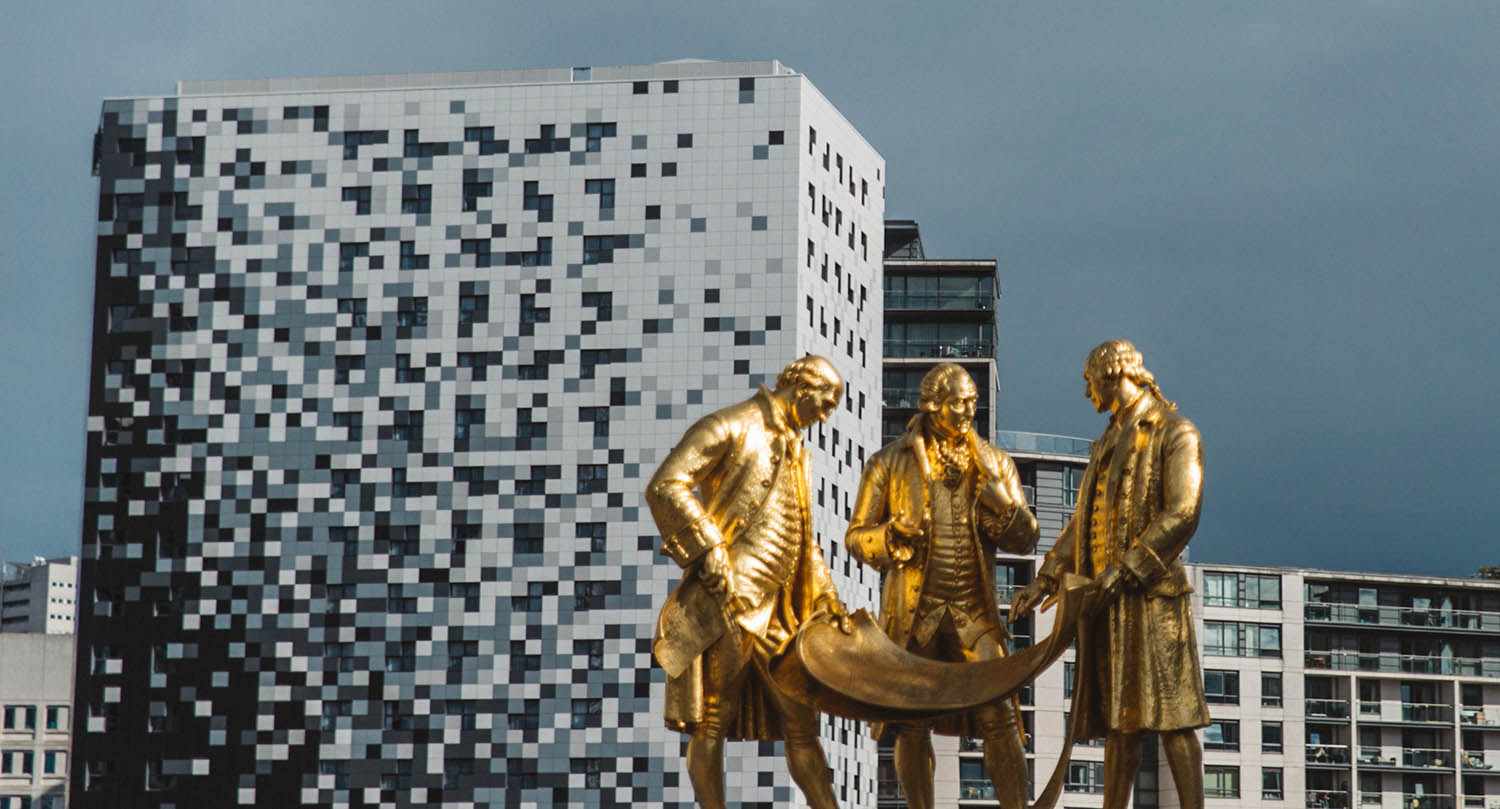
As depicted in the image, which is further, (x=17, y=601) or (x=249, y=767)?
(x=17, y=601)

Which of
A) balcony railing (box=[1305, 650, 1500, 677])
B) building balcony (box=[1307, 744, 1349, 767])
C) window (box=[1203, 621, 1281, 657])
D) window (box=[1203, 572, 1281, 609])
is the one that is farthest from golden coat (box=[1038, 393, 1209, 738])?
balcony railing (box=[1305, 650, 1500, 677])

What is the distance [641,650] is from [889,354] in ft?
104

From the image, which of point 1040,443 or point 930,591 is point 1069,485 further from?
point 930,591

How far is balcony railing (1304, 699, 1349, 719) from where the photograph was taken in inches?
4331

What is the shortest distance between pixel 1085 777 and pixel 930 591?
272 feet

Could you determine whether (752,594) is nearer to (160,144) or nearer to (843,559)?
(843,559)

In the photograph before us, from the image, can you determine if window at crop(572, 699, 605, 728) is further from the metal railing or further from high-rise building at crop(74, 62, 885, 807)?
the metal railing

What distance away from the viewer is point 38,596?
18562 cm

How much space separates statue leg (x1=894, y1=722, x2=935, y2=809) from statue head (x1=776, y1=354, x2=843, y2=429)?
2622 mm

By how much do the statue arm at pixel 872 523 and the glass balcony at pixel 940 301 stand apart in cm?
8788

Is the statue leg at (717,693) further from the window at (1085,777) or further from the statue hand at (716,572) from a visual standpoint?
the window at (1085,777)

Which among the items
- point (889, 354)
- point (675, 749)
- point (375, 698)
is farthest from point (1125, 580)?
point (889, 354)

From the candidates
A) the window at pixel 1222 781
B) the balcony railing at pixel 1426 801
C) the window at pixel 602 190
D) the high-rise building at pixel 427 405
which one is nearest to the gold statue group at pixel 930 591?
the high-rise building at pixel 427 405

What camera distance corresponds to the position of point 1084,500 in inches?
710
